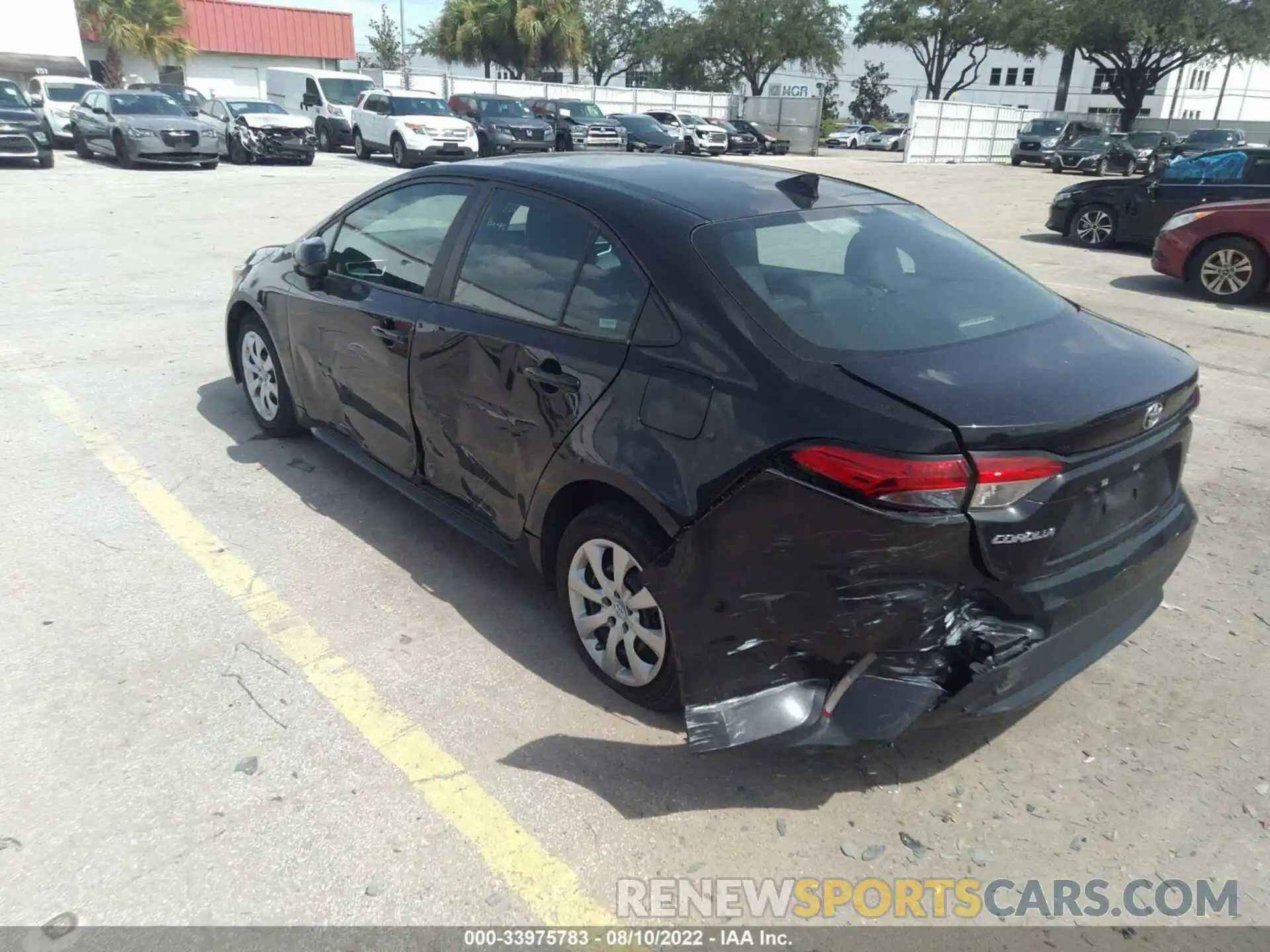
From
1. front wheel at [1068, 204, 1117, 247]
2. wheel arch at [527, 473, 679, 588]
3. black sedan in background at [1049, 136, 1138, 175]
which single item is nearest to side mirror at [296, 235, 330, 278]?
wheel arch at [527, 473, 679, 588]

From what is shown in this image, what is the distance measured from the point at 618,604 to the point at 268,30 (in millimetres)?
50484

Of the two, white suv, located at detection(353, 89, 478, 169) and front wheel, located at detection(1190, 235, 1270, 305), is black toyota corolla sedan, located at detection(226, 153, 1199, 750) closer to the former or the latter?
front wheel, located at detection(1190, 235, 1270, 305)

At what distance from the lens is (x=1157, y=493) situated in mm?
2938

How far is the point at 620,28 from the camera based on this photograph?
231ft

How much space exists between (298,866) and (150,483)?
9.75 feet

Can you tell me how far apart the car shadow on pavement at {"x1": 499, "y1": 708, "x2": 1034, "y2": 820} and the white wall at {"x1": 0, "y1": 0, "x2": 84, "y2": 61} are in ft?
134

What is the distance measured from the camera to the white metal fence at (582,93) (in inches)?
1534

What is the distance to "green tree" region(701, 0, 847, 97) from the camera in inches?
2309

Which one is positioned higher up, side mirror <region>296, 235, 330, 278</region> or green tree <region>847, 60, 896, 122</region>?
green tree <region>847, 60, 896, 122</region>

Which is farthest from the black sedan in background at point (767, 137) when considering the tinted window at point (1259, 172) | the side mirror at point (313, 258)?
the side mirror at point (313, 258)

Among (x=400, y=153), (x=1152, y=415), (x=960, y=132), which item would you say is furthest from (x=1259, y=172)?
(x=960, y=132)

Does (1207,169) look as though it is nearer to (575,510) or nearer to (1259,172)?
(1259,172)

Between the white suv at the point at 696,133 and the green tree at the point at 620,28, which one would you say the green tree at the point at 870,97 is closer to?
the green tree at the point at 620,28

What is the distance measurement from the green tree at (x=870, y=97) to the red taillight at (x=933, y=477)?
87.3 meters
